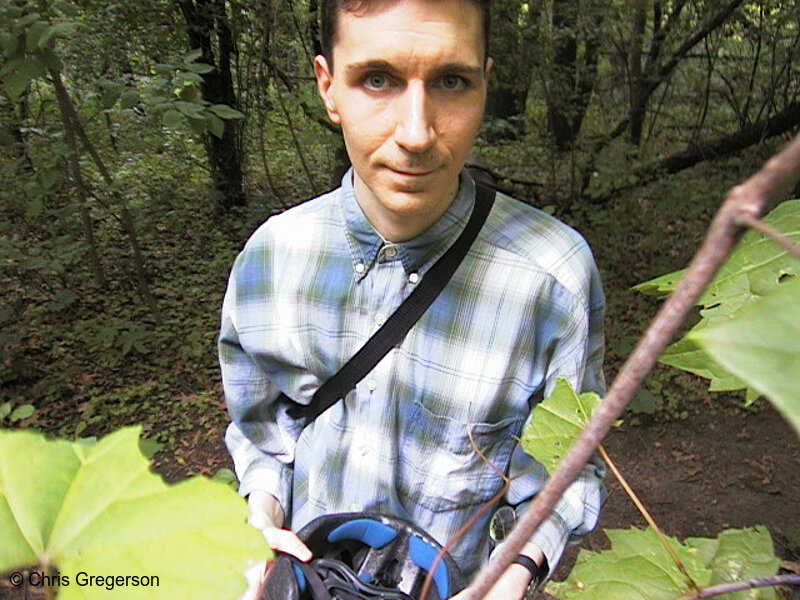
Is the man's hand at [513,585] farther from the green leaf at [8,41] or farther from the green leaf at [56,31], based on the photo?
the green leaf at [8,41]

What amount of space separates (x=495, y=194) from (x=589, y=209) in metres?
5.15

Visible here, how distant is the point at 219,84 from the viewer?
6512 millimetres

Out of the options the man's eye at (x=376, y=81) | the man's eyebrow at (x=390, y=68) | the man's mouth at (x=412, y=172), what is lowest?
the man's mouth at (x=412, y=172)

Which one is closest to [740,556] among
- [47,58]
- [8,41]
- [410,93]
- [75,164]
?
[410,93]

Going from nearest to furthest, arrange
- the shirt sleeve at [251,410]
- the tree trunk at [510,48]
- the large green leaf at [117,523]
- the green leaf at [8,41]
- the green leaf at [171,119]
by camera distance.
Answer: the large green leaf at [117,523] → the shirt sleeve at [251,410] → the green leaf at [8,41] → the green leaf at [171,119] → the tree trunk at [510,48]

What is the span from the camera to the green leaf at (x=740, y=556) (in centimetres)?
76

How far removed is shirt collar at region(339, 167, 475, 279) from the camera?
1.57 metres

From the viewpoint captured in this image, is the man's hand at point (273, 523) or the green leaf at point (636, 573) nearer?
the green leaf at point (636, 573)

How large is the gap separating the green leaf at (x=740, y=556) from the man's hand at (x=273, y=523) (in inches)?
29.5

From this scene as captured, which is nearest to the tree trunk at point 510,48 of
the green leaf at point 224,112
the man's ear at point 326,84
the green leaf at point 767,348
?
the green leaf at point 224,112

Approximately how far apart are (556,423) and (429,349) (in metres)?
0.74

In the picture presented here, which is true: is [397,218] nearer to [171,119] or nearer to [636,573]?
[636,573]

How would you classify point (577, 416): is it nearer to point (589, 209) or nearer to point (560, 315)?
point (560, 315)

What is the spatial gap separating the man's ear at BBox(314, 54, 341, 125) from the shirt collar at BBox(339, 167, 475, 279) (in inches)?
9.7
